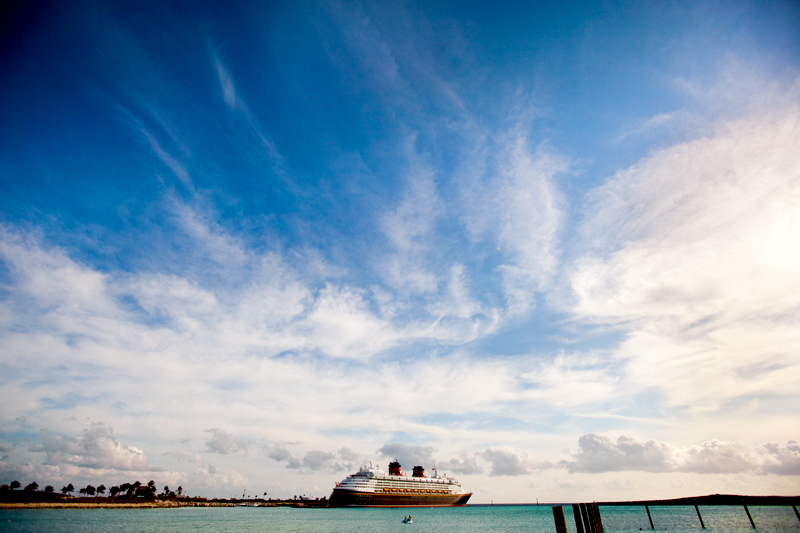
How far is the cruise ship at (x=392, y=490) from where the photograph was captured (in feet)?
373

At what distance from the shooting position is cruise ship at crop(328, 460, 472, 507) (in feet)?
373

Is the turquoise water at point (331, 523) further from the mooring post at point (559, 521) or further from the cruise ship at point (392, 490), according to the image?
the mooring post at point (559, 521)

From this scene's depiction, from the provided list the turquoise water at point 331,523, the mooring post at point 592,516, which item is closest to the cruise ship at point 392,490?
the turquoise water at point 331,523

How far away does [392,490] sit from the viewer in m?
118

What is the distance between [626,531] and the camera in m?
57.9

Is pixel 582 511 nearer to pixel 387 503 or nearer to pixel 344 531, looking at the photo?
pixel 344 531

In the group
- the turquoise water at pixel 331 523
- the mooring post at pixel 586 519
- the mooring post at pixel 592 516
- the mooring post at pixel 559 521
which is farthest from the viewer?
the turquoise water at pixel 331 523

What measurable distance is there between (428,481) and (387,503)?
67.3 ft

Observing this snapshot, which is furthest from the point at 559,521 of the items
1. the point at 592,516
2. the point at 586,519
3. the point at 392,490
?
the point at 392,490

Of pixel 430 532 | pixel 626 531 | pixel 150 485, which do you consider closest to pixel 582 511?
pixel 430 532

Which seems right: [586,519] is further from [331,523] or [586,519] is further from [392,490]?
[392,490]

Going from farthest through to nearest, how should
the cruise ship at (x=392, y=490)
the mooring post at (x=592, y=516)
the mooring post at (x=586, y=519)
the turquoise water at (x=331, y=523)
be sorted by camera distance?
the cruise ship at (x=392, y=490) < the turquoise water at (x=331, y=523) < the mooring post at (x=592, y=516) < the mooring post at (x=586, y=519)

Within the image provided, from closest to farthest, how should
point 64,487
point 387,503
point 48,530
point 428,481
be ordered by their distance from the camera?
1. point 48,530
2. point 387,503
3. point 428,481
4. point 64,487

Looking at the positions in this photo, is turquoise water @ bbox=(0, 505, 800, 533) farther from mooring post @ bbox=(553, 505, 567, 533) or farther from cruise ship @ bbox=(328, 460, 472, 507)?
mooring post @ bbox=(553, 505, 567, 533)
